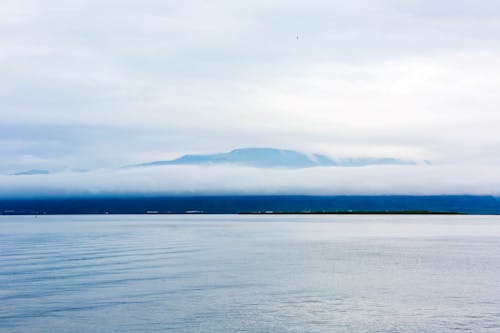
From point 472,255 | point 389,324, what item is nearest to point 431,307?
point 389,324

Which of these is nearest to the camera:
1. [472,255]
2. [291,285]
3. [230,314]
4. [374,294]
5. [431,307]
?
[230,314]

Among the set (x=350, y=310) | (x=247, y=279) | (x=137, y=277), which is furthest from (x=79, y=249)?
(x=350, y=310)

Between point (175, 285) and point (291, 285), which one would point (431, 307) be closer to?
point (291, 285)

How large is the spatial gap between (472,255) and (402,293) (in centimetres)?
3935

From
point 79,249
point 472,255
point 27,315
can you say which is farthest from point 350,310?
point 79,249

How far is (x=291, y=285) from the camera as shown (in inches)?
1897

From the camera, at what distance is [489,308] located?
39.0 metres

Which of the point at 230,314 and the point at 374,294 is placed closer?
the point at 230,314

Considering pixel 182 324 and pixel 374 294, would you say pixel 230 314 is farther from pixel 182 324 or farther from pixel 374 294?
pixel 374 294

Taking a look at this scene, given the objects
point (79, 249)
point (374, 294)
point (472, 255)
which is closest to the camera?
point (374, 294)

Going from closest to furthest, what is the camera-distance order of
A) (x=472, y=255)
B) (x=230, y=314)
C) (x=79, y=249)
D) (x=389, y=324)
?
(x=389, y=324)
(x=230, y=314)
(x=472, y=255)
(x=79, y=249)

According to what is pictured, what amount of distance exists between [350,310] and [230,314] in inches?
293

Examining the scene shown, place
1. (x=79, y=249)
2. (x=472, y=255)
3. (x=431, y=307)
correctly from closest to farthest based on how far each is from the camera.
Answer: (x=431, y=307) < (x=472, y=255) < (x=79, y=249)

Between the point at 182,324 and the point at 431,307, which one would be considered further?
the point at 431,307
